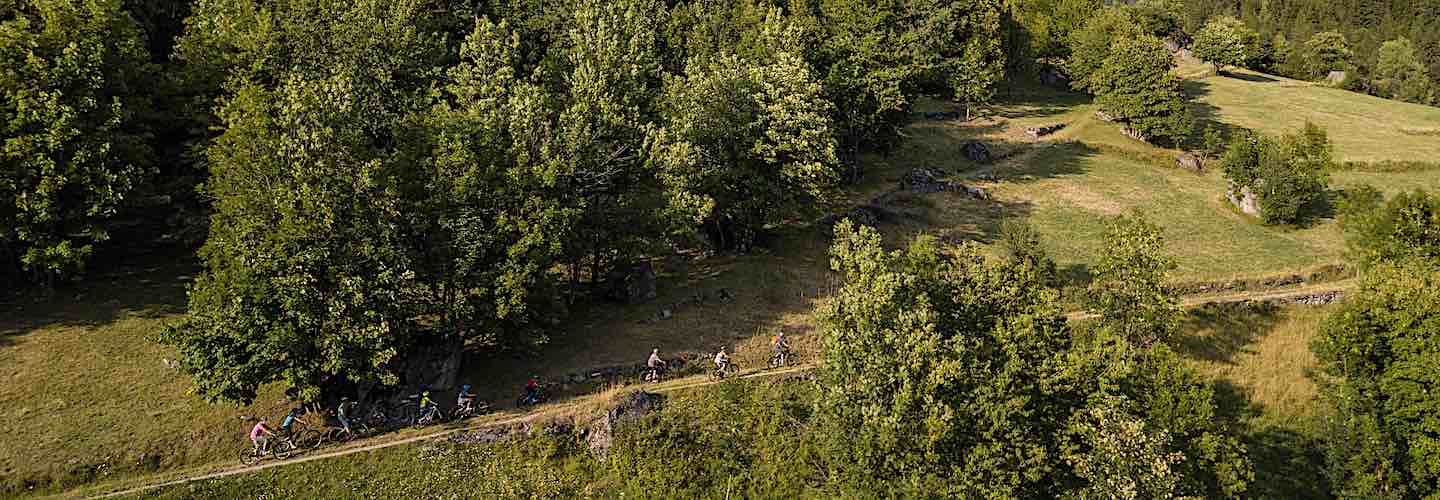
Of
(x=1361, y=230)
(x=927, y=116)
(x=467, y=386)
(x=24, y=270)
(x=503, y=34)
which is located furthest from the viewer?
(x=927, y=116)

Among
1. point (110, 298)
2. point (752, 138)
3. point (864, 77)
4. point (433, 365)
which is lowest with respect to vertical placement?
point (433, 365)

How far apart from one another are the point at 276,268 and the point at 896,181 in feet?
191

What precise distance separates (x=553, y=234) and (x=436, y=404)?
36.3ft

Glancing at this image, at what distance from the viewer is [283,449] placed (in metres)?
39.5

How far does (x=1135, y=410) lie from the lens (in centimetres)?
3628

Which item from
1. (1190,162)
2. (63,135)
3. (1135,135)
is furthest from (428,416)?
(1135,135)

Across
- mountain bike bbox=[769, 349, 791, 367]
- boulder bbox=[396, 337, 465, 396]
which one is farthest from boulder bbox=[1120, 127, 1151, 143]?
boulder bbox=[396, 337, 465, 396]

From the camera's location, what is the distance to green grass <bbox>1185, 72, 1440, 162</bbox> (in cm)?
9825

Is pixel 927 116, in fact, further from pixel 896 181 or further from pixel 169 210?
pixel 169 210

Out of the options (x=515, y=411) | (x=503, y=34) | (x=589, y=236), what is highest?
(x=503, y=34)

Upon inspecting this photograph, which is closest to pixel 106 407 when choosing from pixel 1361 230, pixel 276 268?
pixel 276 268

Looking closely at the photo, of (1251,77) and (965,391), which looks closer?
(965,391)

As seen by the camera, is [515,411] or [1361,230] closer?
[515,411]

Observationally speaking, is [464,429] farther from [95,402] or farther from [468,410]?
[95,402]
